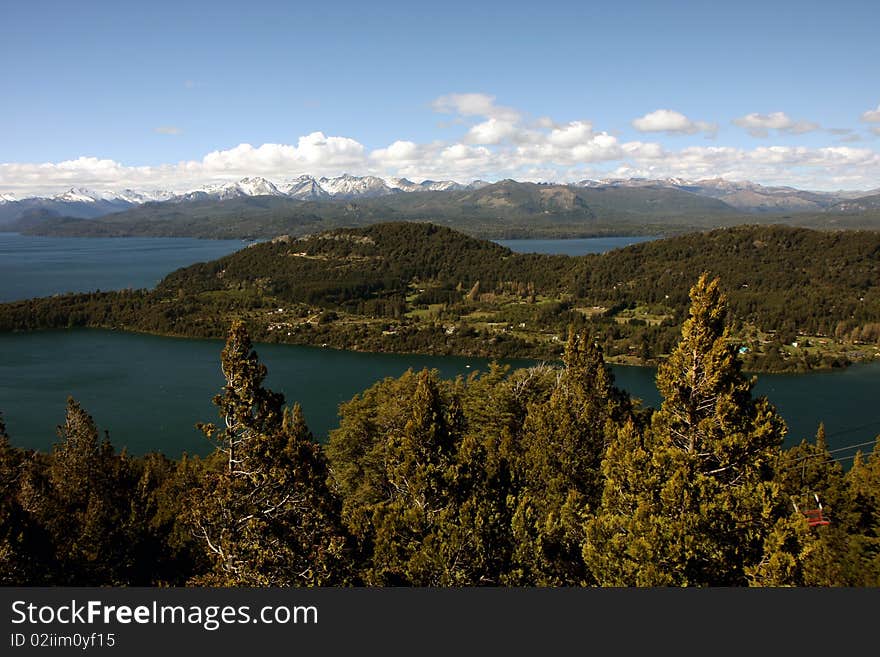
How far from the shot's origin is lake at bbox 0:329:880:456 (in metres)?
57.1

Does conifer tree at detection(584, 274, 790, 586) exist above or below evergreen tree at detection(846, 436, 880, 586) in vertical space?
above

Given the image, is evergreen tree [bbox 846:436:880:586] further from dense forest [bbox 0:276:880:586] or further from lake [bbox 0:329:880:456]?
lake [bbox 0:329:880:456]

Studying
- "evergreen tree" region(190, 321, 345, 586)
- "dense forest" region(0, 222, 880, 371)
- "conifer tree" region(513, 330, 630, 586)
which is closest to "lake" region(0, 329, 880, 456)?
"dense forest" region(0, 222, 880, 371)

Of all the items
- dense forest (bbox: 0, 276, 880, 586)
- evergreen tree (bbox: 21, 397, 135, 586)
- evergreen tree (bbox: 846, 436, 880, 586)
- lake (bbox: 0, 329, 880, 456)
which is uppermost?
dense forest (bbox: 0, 276, 880, 586)

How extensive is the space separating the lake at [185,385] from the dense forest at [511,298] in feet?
21.3

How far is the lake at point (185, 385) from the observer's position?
57.1 meters

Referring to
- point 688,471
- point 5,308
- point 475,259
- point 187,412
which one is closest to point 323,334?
point 187,412

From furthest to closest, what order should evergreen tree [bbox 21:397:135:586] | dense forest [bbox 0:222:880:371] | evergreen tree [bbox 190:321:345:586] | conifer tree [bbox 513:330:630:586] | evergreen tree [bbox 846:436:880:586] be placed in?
dense forest [bbox 0:222:880:371]
evergreen tree [bbox 846:436:880:586]
evergreen tree [bbox 21:397:135:586]
conifer tree [bbox 513:330:630:586]
evergreen tree [bbox 190:321:345:586]

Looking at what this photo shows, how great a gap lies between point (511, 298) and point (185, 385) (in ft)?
265

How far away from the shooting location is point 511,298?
136 m

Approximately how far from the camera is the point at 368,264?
543 ft

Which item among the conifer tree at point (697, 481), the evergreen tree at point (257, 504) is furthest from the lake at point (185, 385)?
the conifer tree at point (697, 481)

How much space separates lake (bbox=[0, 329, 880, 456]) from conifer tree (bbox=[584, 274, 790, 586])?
4712cm

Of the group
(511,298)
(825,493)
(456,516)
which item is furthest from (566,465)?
(511,298)
